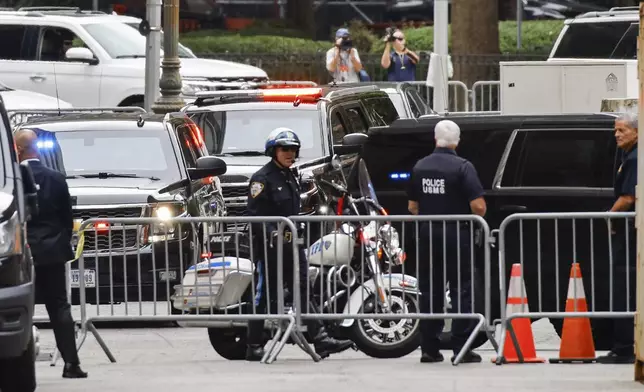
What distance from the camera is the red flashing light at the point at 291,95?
17266mm

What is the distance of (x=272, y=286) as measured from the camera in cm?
1205

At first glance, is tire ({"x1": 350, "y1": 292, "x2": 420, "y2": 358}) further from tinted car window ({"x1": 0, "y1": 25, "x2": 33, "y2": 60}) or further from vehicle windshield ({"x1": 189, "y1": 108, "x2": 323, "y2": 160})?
tinted car window ({"x1": 0, "y1": 25, "x2": 33, "y2": 60})

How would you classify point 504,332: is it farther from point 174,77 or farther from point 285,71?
point 285,71

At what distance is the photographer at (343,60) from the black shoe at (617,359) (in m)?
15.5

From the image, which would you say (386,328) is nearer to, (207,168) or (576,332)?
(576,332)

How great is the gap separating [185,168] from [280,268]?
344 cm

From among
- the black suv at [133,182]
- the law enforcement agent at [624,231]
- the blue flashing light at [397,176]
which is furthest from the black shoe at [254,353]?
the law enforcement agent at [624,231]

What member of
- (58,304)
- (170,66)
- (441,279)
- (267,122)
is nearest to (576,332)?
(441,279)

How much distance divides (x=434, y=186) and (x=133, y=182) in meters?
3.86

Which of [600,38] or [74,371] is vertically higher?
[600,38]

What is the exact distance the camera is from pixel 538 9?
1702 inches

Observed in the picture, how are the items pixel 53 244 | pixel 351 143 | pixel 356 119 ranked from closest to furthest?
1. pixel 53 244
2. pixel 351 143
3. pixel 356 119

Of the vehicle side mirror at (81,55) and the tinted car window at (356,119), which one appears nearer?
the tinted car window at (356,119)

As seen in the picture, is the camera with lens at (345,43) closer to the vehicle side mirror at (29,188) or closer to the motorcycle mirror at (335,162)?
the motorcycle mirror at (335,162)
